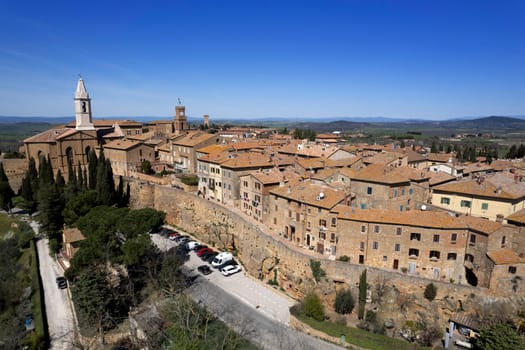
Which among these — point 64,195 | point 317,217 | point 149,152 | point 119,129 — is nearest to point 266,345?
point 317,217

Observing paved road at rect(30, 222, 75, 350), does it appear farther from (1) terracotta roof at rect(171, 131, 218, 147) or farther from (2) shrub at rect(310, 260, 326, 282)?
(1) terracotta roof at rect(171, 131, 218, 147)

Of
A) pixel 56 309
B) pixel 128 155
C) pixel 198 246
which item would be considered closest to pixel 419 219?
pixel 198 246

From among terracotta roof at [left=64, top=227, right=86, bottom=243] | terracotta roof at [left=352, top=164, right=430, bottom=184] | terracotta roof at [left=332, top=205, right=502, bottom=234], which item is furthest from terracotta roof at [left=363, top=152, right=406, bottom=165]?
terracotta roof at [left=64, top=227, right=86, bottom=243]

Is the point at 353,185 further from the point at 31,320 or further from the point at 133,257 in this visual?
the point at 31,320

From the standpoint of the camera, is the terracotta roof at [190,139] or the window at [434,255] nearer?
the window at [434,255]

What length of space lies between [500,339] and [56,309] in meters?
41.5

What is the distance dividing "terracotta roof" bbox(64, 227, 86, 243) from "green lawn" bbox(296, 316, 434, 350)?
94.1 ft

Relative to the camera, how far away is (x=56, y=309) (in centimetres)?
3569

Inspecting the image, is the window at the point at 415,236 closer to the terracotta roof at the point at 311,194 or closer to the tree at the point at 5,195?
the terracotta roof at the point at 311,194

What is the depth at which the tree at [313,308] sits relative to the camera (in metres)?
32.9

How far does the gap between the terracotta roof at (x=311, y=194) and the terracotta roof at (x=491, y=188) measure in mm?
13106

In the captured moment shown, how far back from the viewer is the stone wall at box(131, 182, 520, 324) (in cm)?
3266

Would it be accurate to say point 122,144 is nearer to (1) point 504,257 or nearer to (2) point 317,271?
(2) point 317,271

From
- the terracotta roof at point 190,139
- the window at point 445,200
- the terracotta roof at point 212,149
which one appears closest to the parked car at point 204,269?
the terracotta roof at point 212,149
